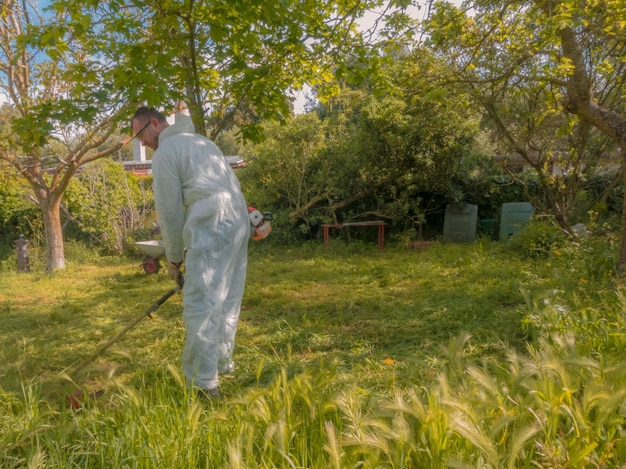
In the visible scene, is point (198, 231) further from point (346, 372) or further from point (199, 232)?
point (346, 372)

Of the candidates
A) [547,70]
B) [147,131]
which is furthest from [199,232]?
[547,70]

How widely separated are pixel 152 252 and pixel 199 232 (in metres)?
0.78

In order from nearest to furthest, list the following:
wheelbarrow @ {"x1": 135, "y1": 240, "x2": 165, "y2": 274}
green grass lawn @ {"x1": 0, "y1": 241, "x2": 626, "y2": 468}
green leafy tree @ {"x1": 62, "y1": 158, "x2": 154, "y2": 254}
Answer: green grass lawn @ {"x1": 0, "y1": 241, "x2": 626, "y2": 468}, wheelbarrow @ {"x1": 135, "y1": 240, "x2": 165, "y2": 274}, green leafy tree @ {"x1": 62, "y1": 158, "x2": 154, "y2": 254}

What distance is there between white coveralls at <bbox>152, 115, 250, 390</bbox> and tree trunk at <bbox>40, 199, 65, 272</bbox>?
760 cm

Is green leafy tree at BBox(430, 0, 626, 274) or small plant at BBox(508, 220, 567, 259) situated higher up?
green leafy tree at BBox(430, 0, 626, 274)

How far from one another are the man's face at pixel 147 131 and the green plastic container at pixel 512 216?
29.7 ft

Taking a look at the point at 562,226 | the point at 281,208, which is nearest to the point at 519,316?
the point at 562,226

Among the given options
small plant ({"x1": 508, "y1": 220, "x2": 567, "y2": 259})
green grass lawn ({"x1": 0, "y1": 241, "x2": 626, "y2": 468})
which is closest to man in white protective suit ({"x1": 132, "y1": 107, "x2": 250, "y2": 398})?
green grass lawn ({"x1": 0, "y1": 241, "x2": 626, "y2": 468})

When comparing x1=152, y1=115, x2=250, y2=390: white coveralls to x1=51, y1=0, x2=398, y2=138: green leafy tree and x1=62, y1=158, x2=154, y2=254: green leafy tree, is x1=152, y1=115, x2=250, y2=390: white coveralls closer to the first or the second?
x1=51, y1=0, x2=398, y2=138: green leafy tree

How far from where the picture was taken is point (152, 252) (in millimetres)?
3424

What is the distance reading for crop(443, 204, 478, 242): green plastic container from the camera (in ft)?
35.1

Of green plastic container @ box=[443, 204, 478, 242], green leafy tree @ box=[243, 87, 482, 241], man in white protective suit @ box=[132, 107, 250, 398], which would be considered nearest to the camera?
man in white protective suit @ box=[132, 107, 250, 398]

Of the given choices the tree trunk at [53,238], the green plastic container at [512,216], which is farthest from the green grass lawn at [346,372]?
the green plastic container at [512,216]

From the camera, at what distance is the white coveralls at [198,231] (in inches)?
112
